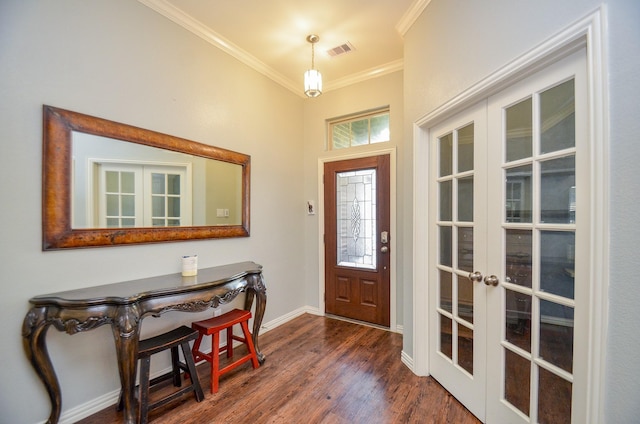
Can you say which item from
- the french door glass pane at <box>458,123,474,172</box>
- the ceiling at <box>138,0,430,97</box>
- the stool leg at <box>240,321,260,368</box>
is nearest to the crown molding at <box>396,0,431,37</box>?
the ceiling at <box>138,0,430,97</box>

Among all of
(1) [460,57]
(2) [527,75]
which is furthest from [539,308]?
(1) [460,57]

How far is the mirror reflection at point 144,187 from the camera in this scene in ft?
5.97

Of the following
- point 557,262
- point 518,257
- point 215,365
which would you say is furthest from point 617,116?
point 215,365

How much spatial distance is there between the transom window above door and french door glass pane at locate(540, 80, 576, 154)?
1933 mm

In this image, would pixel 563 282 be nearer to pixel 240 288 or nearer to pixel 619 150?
pixel 619 150

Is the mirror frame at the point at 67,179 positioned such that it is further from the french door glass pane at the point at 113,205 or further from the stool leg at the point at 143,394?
the stool leg at the point at 143,394

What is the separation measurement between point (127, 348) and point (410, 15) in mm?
3224

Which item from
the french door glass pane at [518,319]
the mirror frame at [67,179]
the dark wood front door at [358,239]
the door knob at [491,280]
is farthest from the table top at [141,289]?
the french door glass pane at [518,319]

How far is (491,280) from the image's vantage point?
5.36 ft

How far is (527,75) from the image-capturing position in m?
1.41

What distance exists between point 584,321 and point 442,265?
94cm

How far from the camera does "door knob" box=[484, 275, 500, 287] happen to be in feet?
5.30

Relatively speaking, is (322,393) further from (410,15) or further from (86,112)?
(410,15)

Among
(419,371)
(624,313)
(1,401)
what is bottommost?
(419,371)
